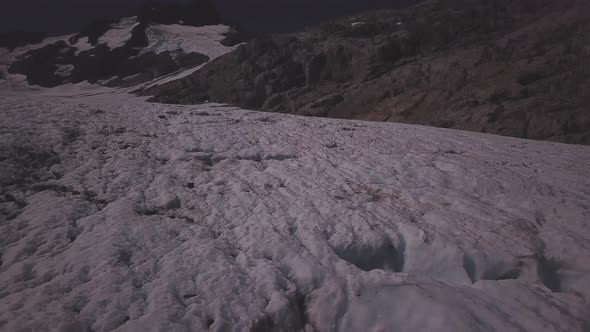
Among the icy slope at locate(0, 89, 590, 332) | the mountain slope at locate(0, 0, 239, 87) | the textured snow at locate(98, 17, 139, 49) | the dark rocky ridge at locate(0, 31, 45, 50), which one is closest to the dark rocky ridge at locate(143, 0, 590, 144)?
the icy slope at locate(0, 89, 590, 332)

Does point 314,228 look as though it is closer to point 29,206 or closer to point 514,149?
point 29,206

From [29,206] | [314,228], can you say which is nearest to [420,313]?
[314,228]

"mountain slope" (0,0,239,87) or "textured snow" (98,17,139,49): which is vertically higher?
"textured snow" (98,17,139,49)

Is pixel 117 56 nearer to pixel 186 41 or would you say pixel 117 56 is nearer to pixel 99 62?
pixel 99 62

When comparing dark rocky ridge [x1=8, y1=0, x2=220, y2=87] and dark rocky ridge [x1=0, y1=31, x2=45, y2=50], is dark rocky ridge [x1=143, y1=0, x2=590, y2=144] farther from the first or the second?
dark rocky ridge [x1=0, y1=31, x2=45, y2=50]

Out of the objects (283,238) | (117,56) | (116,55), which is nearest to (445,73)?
(283,238)

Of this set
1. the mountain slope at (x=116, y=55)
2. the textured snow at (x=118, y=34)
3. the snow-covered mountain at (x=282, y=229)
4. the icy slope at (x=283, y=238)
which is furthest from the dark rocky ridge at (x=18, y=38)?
the icy slope at (x=283, y=238)
